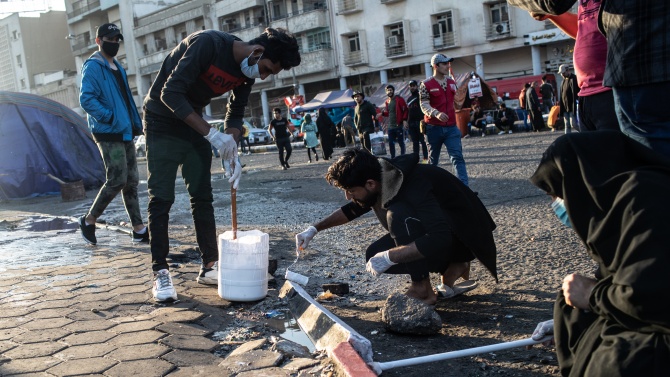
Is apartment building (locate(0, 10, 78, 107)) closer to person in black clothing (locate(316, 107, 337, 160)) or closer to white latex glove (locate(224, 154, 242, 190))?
person in black clothing (locate(316, 107, 337, 160))

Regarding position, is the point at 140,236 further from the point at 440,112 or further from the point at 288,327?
the point at 440,112

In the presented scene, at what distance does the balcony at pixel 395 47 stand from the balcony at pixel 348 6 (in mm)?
2932

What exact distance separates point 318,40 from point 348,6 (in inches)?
137

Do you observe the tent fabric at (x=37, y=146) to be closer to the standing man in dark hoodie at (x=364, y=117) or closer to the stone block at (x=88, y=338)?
the standing man in dark hoodie at (x=364, y=117)

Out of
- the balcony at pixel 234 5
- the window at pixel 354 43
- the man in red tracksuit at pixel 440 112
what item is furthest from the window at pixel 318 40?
the man in red tracksuit at pixel 440 112

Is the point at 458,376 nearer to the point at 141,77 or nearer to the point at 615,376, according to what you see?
the point at 615,376

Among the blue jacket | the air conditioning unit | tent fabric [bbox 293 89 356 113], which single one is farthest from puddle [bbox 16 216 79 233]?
the air conditioning unit

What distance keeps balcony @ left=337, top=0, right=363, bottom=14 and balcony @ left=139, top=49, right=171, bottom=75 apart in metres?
18.9

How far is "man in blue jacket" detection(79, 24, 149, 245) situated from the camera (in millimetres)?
5910

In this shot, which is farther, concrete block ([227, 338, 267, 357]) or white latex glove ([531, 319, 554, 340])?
concrete block ([227, 338, 267, 357])

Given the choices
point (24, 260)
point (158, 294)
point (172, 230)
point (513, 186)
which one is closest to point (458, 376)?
point (158, 294)

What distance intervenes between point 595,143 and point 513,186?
6693 mm

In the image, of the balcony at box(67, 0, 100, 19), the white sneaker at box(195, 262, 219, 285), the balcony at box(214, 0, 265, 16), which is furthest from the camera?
the balcony at box(67, 0, 100, 19)

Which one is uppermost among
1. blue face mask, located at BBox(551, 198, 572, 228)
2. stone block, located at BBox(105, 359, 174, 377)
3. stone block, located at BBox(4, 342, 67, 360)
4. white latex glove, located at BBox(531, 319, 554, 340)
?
blue face mask, located at BBox(551, 198, 572, 228)
